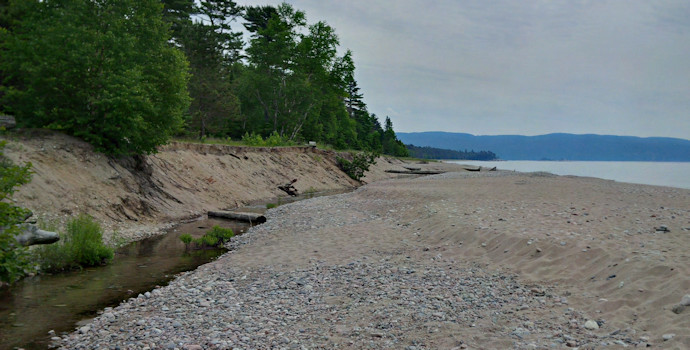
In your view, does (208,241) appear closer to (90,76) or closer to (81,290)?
(81,290)

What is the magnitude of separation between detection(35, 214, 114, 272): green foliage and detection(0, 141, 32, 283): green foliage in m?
1.26

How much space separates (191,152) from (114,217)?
11831 mm

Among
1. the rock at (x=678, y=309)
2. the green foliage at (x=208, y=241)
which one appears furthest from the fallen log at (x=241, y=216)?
the rock at (x=678, y=309)

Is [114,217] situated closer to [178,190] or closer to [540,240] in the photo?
[178,190]

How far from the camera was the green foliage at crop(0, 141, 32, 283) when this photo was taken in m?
8.73

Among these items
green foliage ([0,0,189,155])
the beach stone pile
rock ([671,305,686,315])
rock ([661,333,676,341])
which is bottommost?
the beach stone pile

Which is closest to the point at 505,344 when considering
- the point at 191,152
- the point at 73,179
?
the point at 73,179

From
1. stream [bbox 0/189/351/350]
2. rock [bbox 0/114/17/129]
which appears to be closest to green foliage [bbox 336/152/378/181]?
rock [bbox 0/114/17/129]

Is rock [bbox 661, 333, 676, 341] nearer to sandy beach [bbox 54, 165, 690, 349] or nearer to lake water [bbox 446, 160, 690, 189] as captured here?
sandy beach [bbox 54, 165, 690, 349]

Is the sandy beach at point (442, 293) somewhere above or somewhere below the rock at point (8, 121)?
below

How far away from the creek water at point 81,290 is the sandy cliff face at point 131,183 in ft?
10.3

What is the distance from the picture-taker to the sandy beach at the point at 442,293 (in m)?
6.50

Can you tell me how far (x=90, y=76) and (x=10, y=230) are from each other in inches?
451

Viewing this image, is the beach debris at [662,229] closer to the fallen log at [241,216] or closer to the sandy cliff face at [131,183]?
the fallen log at [241,216]
